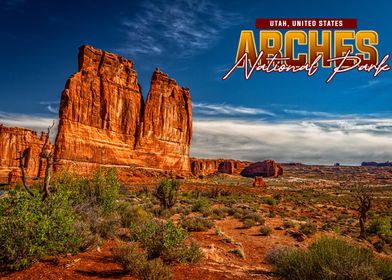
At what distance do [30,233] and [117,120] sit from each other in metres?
64.2

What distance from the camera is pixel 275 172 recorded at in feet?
463

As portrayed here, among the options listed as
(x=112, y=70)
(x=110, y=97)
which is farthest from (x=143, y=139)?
(x=112, y=70)

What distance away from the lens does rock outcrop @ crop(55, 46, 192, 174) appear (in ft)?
197

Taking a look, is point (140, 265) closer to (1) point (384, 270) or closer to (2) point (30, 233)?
(2) point (30, 233)

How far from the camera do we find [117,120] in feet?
228

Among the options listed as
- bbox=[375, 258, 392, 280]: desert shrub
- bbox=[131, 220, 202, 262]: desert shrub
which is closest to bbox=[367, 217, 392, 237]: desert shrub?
bbox=[375, 258, 392, 280]: desert shrub

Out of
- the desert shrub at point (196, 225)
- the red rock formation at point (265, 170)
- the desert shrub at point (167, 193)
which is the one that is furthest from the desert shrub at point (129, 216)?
the red rock formation at point (265, 170)

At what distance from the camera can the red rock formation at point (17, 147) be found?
218 ft

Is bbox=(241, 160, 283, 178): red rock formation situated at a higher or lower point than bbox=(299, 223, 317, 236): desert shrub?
higher

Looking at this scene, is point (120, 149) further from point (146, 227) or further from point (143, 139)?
point (146, 227)

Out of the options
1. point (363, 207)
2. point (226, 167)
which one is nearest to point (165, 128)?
point (363, 207)

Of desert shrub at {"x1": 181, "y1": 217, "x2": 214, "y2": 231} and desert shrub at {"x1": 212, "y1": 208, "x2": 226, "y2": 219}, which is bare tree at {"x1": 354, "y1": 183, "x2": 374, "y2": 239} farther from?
desert shrub at {"x1": 181, "y1": 217, "x2": 214, "y2": 231}

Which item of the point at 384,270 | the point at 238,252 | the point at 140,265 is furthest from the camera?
the point at 238,252

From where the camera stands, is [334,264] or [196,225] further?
[196,225]
